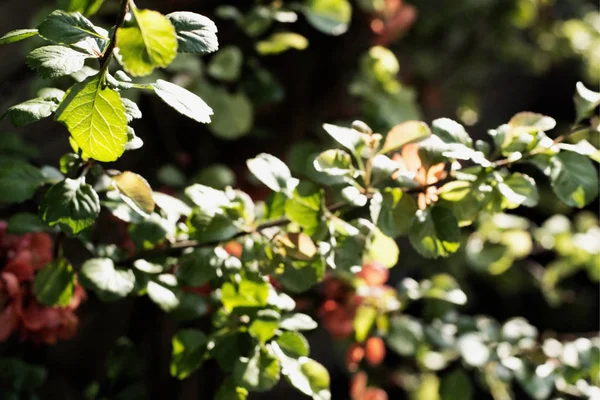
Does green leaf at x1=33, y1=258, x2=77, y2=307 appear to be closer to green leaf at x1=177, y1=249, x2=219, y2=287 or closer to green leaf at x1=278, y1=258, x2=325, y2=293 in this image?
green leaf at x1=177, y1=249, x2=219, y2=287

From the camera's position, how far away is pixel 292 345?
685mm

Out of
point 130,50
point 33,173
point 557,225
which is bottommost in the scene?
point 557,225

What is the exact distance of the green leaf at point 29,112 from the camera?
1.74 feet

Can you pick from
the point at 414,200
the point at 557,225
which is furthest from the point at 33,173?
the point at 557,225

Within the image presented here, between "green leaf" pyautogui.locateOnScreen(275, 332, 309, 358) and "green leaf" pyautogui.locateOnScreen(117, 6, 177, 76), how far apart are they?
35 cm

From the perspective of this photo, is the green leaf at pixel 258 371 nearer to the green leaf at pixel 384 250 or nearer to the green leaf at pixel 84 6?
the green leaf at pixel 384 250

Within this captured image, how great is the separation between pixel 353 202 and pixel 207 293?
36 cm

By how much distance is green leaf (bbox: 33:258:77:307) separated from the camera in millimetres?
693

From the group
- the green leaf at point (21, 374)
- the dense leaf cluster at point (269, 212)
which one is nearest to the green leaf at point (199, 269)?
the dense leaf cluster at point (269, 212)

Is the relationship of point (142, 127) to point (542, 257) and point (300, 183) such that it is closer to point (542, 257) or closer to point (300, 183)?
point (300, 183)

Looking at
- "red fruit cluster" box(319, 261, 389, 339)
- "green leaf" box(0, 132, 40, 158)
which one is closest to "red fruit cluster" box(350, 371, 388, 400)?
"red fruit cluster" box(319, 261, 389, 339)

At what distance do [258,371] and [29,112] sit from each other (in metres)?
0.34

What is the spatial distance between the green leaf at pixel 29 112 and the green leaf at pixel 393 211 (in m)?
0.32

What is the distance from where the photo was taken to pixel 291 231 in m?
0.71
